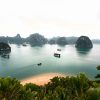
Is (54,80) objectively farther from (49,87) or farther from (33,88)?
(33,88)

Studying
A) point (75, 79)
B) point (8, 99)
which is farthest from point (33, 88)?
point (8, 99)

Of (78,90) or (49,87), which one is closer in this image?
(78,90)

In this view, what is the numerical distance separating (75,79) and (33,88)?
824 centimetres

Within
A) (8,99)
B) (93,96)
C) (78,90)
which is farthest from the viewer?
(78,90)

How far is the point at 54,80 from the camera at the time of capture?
116 ft

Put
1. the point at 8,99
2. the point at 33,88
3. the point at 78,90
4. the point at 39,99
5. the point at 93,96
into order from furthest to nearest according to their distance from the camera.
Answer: the point at 33,88 → the point at 78,90 → the point at 39,99 → the point at 8,99 → the point at 93,96

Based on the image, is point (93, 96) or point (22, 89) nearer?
point (93, 96)

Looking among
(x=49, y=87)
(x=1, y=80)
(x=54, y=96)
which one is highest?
(x=1, y=80)

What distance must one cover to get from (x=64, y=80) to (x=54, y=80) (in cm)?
207

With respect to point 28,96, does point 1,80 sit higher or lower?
higher

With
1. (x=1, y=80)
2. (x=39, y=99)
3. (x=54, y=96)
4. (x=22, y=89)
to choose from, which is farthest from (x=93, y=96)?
(x=1, y=80)

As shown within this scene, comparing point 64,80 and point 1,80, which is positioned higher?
point 1,80

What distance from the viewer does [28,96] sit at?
68.3ft

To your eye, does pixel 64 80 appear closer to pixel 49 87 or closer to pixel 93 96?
pixel 49 87
